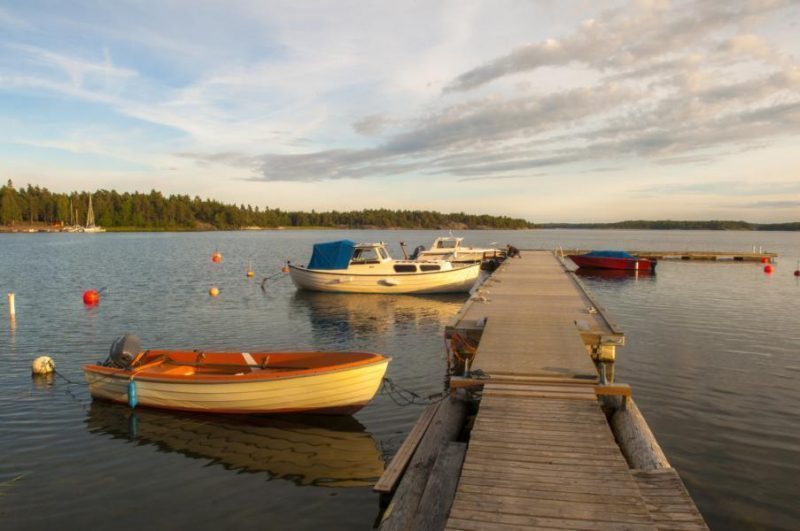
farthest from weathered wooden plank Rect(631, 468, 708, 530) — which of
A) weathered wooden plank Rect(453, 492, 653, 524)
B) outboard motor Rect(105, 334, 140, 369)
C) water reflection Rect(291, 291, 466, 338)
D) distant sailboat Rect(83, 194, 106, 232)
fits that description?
distant sailboat Rect(83, 194, 106, 232)

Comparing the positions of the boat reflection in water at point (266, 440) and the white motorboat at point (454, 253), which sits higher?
the white motorboat at point (454, 253)

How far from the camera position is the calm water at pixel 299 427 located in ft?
29.9

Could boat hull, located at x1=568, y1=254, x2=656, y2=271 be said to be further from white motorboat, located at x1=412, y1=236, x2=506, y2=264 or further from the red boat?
white motorboat, located at x1=412, y1=236, x2=506, y2=264

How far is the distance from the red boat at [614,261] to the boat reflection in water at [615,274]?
14.9 inches

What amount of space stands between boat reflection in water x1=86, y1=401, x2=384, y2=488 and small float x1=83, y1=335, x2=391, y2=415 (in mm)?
284

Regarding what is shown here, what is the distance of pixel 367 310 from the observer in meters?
29.3

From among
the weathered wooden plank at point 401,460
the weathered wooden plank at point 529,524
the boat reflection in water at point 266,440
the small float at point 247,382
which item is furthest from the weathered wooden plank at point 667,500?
the small float at point 247,382

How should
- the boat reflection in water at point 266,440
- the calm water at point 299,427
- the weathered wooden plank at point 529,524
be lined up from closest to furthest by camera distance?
1. the weathered wooden plank at point 529,524
2. the calm water at point 299,427
3. the boat reflection in water at point 266,440

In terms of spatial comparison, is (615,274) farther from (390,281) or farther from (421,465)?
(421,465)

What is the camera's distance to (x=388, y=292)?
3406cm

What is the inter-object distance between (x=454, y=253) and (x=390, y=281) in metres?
12.0

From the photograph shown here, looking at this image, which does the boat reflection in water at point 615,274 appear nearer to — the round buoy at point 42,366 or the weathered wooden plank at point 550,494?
the round buoy at point 42,366

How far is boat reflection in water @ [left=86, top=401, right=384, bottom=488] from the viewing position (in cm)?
1048

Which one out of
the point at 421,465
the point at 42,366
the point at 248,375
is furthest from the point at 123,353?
the point at 421,465
